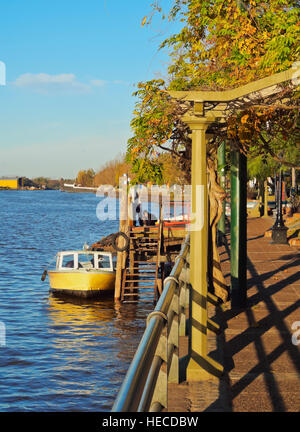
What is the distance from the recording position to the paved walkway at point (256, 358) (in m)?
6.50

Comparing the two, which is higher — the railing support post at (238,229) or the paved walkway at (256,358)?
the railing support post at (238,229)

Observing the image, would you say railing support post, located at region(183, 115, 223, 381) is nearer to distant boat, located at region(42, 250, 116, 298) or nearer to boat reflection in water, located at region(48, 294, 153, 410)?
boat reflection in water, located at region(48, 294, 153, 410)

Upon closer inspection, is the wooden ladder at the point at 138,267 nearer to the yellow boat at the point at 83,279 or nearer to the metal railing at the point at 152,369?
the yellow boat at the point at 83,279

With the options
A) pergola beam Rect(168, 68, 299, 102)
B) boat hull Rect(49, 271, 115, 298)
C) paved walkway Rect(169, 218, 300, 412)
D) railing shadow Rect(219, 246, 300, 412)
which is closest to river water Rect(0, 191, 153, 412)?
boat hull Rect(49, 271, 115, 298)

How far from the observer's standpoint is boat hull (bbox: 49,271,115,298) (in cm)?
2928

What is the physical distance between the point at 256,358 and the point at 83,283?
70.6 ft

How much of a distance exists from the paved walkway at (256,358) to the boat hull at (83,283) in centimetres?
1507

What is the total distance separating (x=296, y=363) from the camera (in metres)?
8.07

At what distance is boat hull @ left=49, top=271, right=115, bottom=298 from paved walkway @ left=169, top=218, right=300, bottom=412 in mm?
15072

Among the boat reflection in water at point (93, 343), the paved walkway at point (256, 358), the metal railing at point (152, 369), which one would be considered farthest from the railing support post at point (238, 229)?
the metal railing at point (152, 369)
